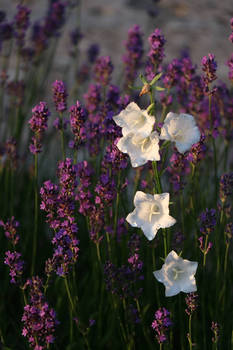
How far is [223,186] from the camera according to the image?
2.01 metres

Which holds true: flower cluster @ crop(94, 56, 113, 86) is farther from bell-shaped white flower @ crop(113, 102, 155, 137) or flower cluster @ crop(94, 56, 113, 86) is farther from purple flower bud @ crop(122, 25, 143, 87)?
bell-shaped white flower @ crop(113, 102, 155, 137)

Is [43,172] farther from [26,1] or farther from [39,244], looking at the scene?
[26,1]

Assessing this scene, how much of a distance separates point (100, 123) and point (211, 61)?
547 millimetres

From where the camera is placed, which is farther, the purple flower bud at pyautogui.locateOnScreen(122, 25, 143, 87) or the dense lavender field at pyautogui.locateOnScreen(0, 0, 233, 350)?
the purple flower bud at pyautogui.locateOnScreen(122, 25, 143, 87)

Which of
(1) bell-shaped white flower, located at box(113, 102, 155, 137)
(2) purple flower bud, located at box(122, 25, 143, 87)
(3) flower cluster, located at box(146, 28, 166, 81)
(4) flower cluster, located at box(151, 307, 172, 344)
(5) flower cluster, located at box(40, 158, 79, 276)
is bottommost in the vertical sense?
(4) flower cluster, located at box(151, 307, 172, 344)

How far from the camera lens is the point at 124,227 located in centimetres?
225

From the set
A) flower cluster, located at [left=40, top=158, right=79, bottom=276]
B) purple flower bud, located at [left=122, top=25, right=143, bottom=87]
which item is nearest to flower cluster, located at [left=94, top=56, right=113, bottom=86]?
purple flower bud, located at [left=122, top=25, right=143, bottom=87]

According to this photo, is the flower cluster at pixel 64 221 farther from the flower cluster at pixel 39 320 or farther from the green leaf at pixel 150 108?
the green leaf at pixel 150 108

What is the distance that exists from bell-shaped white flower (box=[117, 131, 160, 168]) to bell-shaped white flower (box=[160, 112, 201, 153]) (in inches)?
1.7

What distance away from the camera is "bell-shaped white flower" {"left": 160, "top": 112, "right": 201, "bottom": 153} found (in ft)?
5.18

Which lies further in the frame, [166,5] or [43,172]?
[166,5]

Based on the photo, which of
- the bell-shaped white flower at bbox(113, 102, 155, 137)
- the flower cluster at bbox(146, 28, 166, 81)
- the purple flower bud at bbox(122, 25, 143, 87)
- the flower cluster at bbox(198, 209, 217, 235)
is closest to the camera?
the bell-shaped white flower at bbox(113, 102, 155, 137)

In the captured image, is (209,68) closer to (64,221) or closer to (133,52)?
(64,221)

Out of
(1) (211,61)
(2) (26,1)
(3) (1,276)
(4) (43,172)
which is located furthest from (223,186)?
(2) (26,1)
